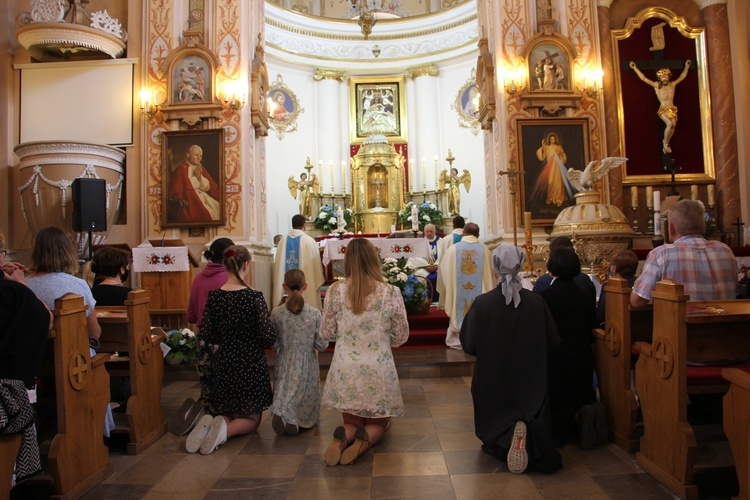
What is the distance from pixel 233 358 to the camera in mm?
3990

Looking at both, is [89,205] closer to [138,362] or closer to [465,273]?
[138,362]

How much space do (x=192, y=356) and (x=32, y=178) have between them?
13.1ft

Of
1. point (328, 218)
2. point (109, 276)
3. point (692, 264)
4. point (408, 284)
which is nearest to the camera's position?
point (692, 264)

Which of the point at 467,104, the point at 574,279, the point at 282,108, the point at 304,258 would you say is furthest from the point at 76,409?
the point at 467,104

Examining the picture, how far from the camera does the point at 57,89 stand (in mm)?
9305

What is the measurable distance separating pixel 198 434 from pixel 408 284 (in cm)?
402

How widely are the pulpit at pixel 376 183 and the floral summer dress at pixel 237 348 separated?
982 centimetres

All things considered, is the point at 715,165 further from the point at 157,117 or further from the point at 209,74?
the point at 157,117

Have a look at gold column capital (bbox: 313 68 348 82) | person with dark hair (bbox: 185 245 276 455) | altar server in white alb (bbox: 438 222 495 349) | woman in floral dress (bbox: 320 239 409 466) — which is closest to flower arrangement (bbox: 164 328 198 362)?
person with dark hair (bbox: 185 245 276 455)

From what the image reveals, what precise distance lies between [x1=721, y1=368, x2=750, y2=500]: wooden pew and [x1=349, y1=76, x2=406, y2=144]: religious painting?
41.9 ft

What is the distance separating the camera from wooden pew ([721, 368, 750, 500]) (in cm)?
246

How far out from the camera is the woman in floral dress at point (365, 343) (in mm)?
3664

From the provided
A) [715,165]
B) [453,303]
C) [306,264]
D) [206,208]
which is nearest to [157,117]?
[206,208]

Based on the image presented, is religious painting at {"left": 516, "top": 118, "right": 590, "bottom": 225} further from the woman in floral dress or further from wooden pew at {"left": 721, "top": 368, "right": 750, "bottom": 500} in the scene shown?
wooden pew at {"left": 721, "top": 368, "right": 750, "bottom": 500}
